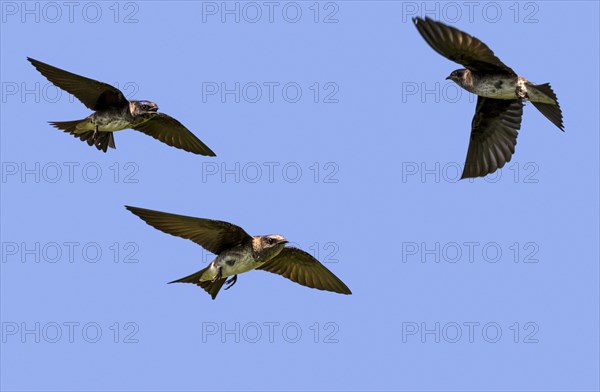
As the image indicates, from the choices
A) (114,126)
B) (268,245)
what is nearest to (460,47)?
(268,245)

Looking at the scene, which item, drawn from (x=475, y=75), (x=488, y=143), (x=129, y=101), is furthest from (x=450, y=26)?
(x=129, y=101)

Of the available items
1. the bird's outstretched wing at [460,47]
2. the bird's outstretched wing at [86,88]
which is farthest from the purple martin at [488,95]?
the bird's outstretched wing at [86,88]

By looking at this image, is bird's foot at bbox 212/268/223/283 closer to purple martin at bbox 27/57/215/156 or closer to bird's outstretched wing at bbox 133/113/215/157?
purple martin at bbox 27/57/215/156

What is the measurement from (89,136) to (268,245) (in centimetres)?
370

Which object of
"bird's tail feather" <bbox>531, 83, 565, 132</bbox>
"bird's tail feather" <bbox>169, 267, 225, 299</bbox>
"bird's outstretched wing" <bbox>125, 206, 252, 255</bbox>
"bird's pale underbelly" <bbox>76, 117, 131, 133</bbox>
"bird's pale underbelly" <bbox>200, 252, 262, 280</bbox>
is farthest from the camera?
"bird's pale underbelly" <bbox>76, 117, 131, 133</bbox>

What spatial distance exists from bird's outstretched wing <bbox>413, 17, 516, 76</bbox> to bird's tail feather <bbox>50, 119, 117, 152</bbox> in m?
4.68

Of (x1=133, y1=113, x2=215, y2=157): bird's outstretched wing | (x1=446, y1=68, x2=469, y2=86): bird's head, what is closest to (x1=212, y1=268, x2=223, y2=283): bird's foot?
(x1=133, y1=113, x2=215, y2=157): bird's outstretched wing

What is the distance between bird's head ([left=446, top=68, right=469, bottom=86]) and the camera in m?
16.2

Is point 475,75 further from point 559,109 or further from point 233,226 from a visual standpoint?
point 233,226

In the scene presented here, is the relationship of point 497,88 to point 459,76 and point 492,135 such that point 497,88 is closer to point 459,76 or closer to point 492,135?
point 459,76

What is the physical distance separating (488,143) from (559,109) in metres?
1.65

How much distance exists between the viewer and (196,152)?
18.2 metres

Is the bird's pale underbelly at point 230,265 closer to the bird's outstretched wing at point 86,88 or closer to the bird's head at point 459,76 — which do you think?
the bird's outstretched wing at point 86,88

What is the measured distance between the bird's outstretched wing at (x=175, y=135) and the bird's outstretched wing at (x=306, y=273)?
8.92 ft
